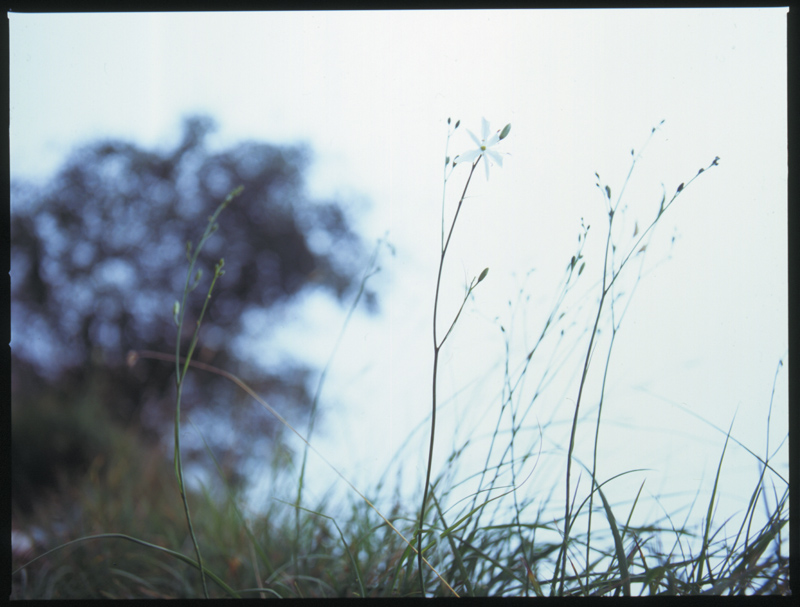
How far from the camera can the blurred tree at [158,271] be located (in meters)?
1.70

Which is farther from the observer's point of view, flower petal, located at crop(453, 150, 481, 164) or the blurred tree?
the blurred tree

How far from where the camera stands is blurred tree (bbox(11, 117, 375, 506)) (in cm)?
170

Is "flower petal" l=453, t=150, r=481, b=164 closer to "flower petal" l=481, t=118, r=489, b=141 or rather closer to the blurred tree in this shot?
"flower petal" l=481, t=118, r=489, b=141

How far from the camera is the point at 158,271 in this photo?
2.02 meters

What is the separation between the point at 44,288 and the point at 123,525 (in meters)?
Answer: 1.21

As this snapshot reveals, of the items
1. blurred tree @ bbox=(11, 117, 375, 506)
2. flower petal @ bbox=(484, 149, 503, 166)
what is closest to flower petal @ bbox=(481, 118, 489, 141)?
flower petal @ bbox=(484, 149, 503, 166)

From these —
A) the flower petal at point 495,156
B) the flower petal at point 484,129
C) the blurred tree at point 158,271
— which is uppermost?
the blurred tree at point 158,271

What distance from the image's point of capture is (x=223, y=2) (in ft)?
2.36

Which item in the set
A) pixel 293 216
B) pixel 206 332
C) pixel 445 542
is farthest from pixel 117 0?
pixel 206 332

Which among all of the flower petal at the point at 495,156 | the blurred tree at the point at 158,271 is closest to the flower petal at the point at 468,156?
the flower petal at the point at 495,156

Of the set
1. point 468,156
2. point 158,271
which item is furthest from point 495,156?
point 158,271

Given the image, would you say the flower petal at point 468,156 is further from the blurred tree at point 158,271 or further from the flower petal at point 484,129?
the blurred tree at point 158,271

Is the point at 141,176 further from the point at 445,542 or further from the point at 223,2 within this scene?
the point at 445,542

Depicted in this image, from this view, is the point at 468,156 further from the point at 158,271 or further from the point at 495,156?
the point at 158,271
